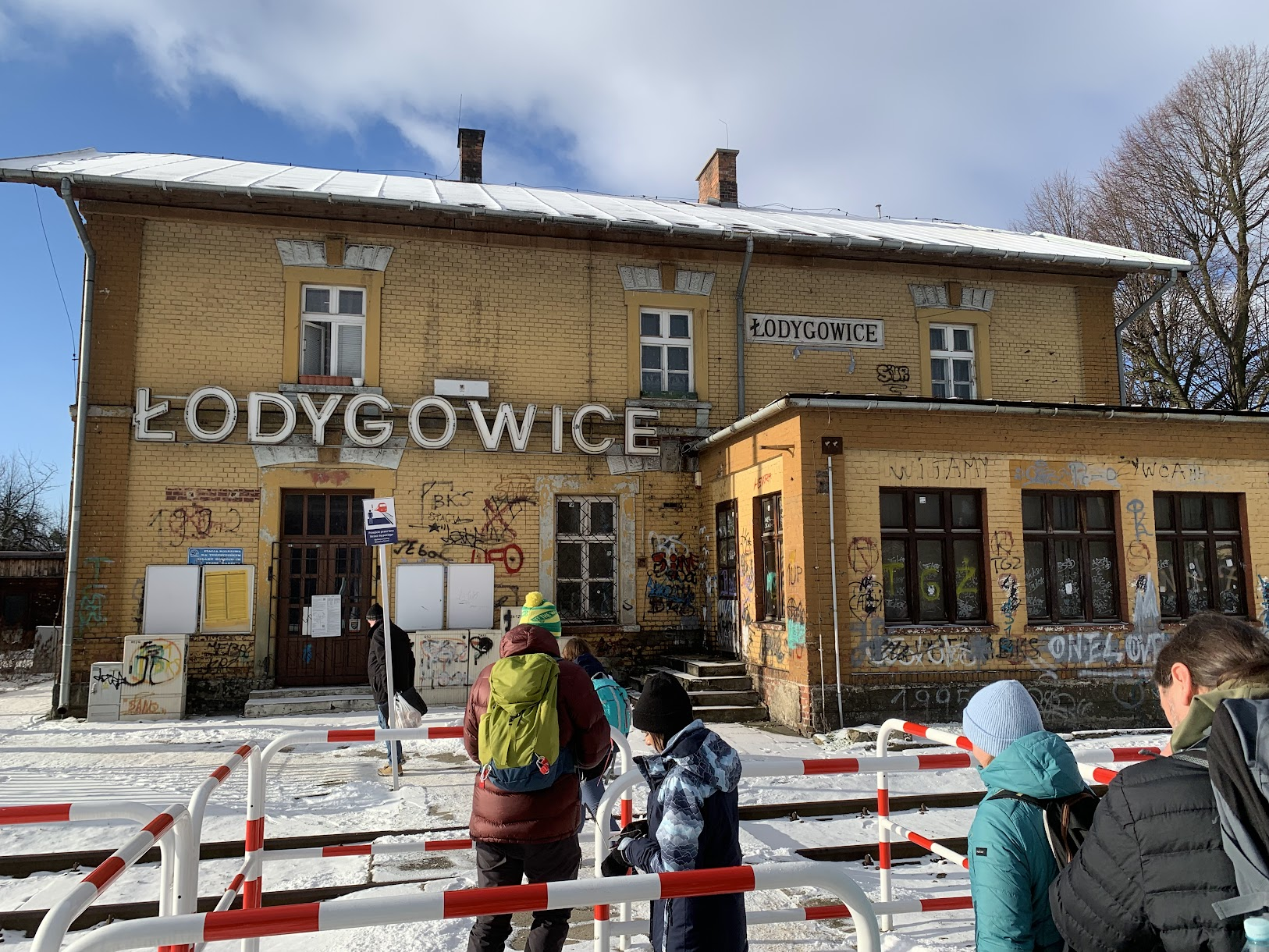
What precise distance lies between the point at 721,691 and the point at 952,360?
285 inches

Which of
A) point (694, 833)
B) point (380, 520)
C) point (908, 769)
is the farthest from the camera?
point (380, 520)

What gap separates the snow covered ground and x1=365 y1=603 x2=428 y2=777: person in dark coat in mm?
620

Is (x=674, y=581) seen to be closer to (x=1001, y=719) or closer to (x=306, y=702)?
(x=306, y=702)

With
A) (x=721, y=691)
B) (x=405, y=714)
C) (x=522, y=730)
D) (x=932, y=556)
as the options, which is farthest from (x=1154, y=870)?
(x=721, y=691)

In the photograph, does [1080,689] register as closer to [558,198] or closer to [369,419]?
[369,419]

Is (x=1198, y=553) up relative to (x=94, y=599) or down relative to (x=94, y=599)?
up

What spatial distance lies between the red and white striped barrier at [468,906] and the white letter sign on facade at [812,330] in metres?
12.1

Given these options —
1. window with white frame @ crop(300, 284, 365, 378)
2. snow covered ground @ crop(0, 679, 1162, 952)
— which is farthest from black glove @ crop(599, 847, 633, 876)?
window with white frame @ crop(300, 284, 365, 378)

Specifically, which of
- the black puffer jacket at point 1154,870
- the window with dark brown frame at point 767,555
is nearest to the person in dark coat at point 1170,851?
the black puffer jacket at point 1154,870

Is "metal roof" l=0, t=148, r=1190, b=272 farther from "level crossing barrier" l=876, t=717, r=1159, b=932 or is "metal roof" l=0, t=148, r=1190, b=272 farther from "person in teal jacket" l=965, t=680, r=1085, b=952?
"person in teal jacket" l=965, t=680, r=1085, b=952

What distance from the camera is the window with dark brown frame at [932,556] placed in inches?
412

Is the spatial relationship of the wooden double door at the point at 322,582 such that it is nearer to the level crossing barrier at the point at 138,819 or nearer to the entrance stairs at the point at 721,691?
the entrance stairs at the point at 721,691

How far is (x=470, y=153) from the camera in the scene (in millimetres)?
17094

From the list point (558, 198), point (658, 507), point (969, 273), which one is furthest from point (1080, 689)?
point (558, 198)
